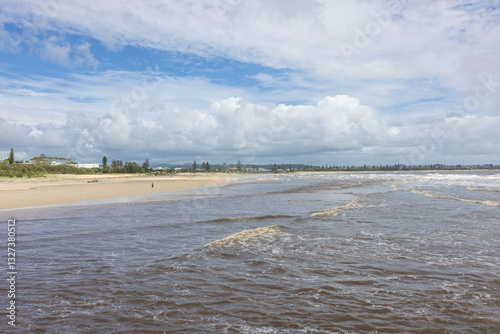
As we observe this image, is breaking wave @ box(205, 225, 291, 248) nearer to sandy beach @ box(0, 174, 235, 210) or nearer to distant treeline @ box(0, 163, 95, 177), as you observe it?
sandy beach @ box(0, 174, 235, 210)

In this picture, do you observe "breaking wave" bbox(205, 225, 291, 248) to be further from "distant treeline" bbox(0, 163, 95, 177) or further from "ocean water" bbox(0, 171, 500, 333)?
"distant treeline" bbox(0, 163, 95, 177)

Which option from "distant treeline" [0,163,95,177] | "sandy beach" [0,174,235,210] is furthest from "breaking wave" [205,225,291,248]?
"distant treeline" [0,163,95,177]

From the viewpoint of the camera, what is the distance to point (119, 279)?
836 centimetres

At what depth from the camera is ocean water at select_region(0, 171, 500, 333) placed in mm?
6016

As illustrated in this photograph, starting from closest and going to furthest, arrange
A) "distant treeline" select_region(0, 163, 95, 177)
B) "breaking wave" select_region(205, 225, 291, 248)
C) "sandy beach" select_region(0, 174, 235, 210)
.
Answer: "breaking wave" select_region(205, 225, 291, 248), "sandy beach" select_region(0, 174, 235, 210), "distant treeline" select_region(0, 163, 95, 177)

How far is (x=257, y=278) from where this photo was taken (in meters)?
8.45

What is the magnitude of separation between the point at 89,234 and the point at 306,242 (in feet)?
32.7

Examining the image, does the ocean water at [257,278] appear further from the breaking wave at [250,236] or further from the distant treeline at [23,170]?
the distant treeline at [23,170]

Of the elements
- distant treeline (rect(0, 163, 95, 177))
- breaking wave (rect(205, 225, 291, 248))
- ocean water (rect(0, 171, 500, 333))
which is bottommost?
Result: breaking wave (rect(205, 225, 291, 248))

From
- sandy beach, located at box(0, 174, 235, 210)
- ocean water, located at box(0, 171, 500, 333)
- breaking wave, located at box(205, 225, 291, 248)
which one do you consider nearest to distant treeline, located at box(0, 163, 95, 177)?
sandy beach, located at box(0, 174, 235, 210)

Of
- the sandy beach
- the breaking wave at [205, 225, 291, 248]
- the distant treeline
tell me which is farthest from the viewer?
the distant treeline

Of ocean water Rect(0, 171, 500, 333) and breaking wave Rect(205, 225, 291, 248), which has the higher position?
ocean water Rect(0, 171, 500, 333)

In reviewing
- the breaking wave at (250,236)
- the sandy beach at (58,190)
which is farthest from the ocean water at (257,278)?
the sandy beach at (58,190)

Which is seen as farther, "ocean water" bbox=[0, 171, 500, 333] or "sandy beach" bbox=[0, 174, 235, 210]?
"sandy beach" bbox=[0, 174, 235, 210]
